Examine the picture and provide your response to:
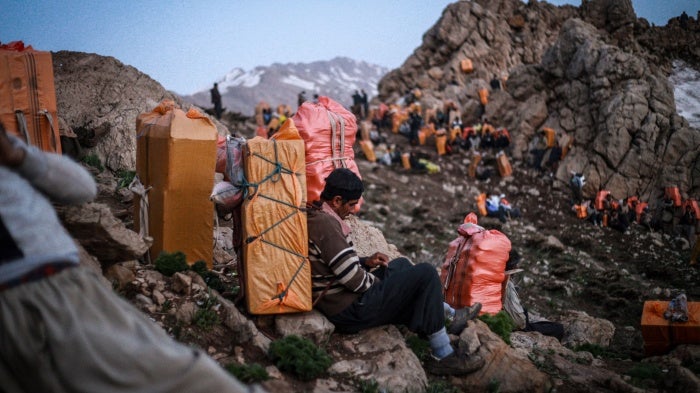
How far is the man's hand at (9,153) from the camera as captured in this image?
178cm

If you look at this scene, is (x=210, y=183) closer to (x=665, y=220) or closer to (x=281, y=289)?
(x=281, y=289)

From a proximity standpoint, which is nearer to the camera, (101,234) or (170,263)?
(101,234)

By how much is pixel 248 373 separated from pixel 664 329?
4986 mm

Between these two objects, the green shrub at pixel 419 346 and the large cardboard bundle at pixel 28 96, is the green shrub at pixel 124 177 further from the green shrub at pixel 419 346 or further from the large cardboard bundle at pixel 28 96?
the green shrub at pixel 419 346

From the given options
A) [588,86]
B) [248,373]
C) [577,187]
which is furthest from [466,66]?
[248,373]

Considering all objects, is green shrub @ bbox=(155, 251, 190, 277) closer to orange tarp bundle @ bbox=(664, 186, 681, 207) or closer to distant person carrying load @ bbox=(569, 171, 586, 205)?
distant person carrying load @ bbox=(569, 171, 586, 205)

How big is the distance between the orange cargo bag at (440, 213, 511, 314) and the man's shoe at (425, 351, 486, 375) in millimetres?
2088

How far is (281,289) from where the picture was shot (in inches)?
137

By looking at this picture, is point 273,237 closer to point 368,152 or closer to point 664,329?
point 664,329

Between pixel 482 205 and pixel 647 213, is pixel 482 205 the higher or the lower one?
the higher one

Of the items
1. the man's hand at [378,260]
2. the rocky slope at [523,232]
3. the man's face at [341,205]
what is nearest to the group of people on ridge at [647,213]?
the rocky slope at [523,232]

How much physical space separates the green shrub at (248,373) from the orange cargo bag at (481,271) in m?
3.35

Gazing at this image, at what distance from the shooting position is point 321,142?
557cm

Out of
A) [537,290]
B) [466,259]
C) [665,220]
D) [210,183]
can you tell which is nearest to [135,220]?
[210,183]
